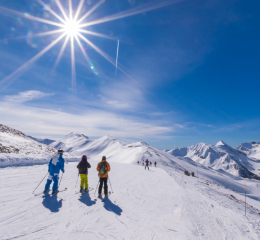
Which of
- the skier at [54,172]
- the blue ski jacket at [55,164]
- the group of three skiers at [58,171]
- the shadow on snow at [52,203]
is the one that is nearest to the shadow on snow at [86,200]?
the group of three skiers at [58,171]

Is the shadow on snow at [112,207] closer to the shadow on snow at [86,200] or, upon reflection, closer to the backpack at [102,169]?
the shadow on snow at [86,200]

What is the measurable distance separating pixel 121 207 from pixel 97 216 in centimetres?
155

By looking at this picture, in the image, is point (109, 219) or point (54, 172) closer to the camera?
point (109, 219)

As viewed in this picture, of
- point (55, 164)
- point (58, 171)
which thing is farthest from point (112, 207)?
point (55, 164)

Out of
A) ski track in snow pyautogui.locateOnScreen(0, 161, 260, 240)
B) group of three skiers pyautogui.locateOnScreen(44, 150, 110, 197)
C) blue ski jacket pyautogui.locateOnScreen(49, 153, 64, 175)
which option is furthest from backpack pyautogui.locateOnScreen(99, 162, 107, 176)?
blue ski jacket pyautogui.locateOnScreen(49, 153, 64, 175)

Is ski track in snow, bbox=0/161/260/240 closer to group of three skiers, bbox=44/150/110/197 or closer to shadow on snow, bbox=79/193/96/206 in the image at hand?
shadow on snow, bbox=79/193/96/206

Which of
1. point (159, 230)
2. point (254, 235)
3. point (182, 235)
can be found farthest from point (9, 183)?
point (254, 235)

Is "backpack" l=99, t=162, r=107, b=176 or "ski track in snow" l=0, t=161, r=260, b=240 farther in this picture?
"backpack" l=99, t=162, r=107, b=176

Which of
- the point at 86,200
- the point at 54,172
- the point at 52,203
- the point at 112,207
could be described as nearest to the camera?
the point at 52,203

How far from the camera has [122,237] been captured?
180 inches

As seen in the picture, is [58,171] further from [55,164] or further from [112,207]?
[112,207]

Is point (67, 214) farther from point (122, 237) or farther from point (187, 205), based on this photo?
point (187, 205)

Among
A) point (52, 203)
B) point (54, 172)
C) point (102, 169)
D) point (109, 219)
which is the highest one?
point (102, 169)

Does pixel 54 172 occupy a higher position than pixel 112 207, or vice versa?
pixel 54 172
